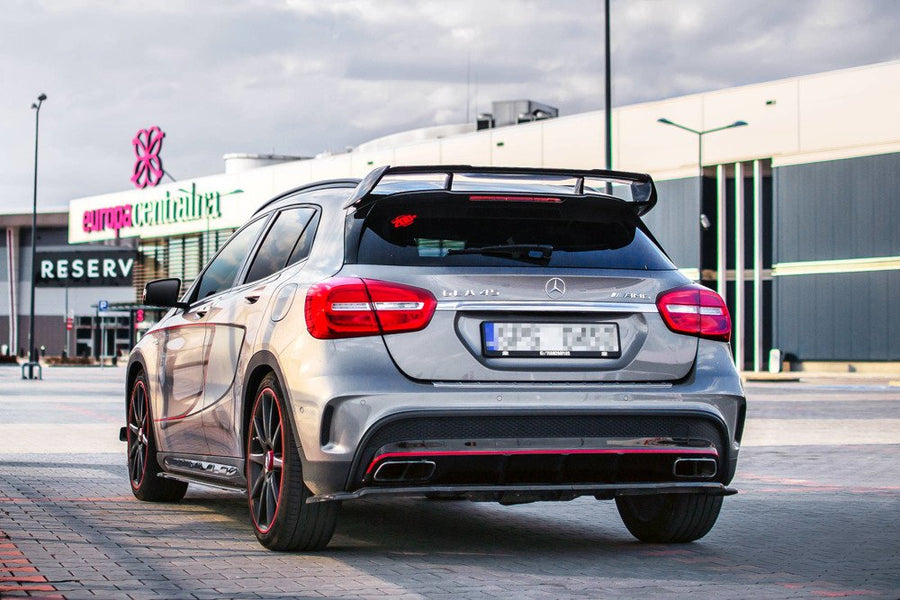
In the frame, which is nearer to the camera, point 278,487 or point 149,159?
point 278,487

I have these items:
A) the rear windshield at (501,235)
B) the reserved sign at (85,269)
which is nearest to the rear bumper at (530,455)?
the rear windshield at (501,235)

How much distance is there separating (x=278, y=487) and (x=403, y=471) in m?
0.76

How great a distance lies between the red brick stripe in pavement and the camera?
203 inches

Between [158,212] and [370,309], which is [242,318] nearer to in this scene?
[370,309]

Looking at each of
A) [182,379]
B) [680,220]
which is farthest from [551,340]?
[680,220]

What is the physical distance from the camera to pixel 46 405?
77.0ft

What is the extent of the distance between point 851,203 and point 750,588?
4968cm

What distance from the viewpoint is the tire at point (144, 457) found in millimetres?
8320

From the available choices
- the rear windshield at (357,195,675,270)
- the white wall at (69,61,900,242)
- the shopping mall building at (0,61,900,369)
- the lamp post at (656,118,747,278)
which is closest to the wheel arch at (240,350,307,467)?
the rear windshield at (357,195,675,270)

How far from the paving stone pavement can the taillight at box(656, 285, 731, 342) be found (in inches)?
40.1

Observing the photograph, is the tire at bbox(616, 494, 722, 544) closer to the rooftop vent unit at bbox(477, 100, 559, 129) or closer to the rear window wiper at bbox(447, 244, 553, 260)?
the rear window wiper at bbox(447, 244, 553, 260)

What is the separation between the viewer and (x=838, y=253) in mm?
53406

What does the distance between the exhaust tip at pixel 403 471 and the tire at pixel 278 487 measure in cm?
45

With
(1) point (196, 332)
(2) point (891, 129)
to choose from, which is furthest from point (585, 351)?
(2) point (891, 129)
